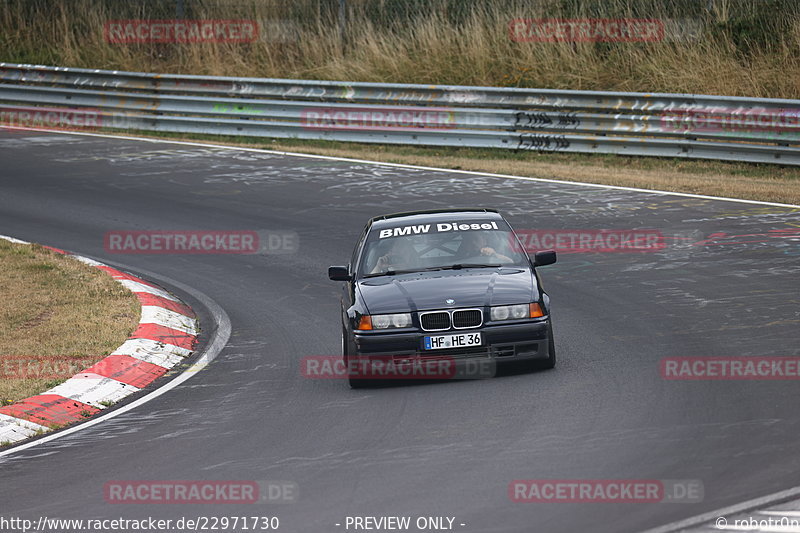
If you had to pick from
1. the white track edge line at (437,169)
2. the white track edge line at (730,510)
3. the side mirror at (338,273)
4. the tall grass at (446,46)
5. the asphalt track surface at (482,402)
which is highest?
the tall grass at (446,46)

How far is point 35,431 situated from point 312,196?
415 inches

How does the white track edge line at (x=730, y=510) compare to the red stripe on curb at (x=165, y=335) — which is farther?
the red stripe on curb at (x=165, y=335)

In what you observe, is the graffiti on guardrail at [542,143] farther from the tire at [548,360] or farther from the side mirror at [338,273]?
the tire at [548,360]

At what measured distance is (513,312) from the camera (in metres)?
9.40

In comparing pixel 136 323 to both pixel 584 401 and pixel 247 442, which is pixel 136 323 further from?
pixel 584 401

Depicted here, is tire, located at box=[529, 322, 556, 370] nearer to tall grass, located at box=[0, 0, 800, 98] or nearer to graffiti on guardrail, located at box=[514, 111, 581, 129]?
graffiti on guardrail, located at box=[514, 111, 581, 129]

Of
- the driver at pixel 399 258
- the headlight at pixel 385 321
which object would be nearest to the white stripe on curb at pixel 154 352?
the driver at pixel 399 258

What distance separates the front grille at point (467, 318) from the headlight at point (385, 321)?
386mm

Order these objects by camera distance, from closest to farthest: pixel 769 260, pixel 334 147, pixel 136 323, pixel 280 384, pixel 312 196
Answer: pixel 280 384 → pixel 136 323 → pixel 769 260 → pixel 312 196 → pixel 334 147

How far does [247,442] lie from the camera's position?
26.4 ft

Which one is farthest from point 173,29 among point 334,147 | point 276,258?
point 276,258

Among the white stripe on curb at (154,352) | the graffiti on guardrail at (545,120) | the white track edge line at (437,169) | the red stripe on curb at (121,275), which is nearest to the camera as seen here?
the white stripe on curb at (154,352)

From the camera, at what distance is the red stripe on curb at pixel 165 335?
11.6m

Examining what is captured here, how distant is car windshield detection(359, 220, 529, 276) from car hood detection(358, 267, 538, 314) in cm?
20
